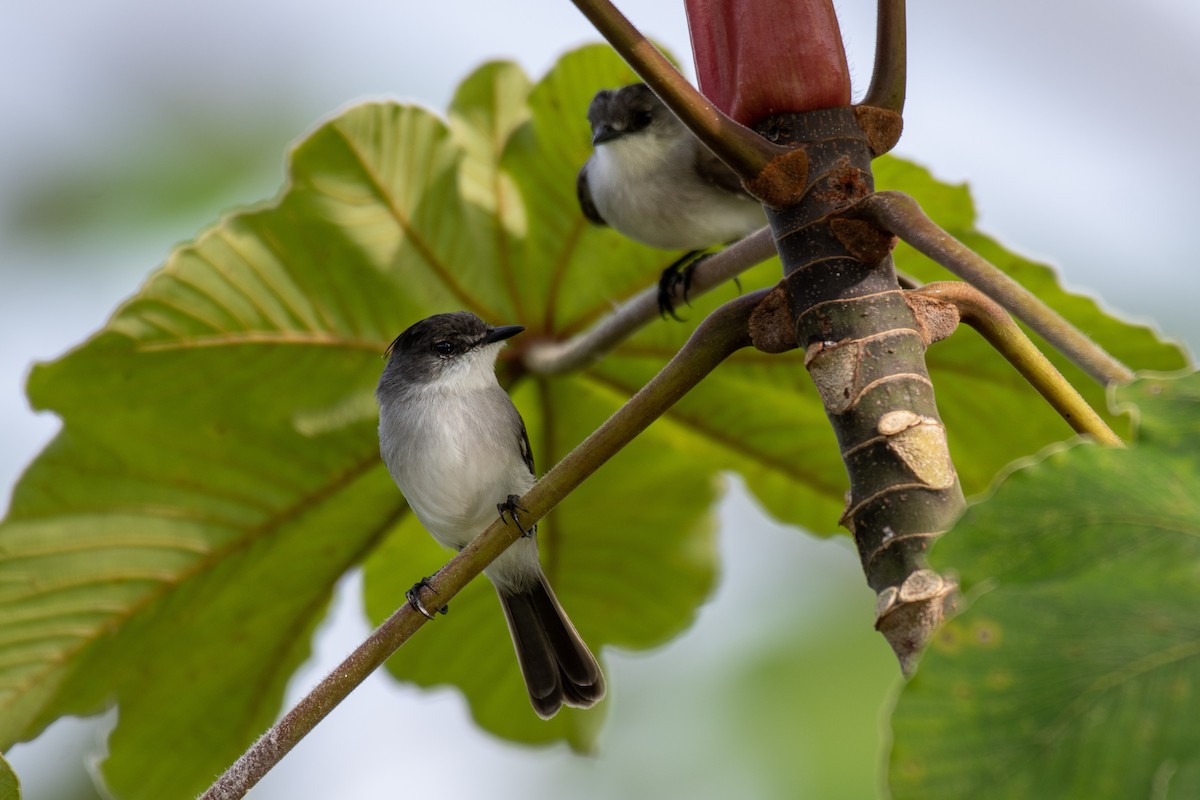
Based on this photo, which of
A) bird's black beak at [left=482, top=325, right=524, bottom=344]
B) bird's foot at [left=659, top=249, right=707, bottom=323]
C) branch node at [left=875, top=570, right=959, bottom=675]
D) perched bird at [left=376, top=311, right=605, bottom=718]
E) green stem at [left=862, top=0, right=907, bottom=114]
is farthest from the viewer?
perched bird at [left=376, top=311, right=605, bottom=718]

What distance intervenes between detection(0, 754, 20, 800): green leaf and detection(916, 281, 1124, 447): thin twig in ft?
3.84

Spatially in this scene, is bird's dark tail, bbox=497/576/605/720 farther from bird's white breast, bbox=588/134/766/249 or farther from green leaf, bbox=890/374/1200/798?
green leaf, bbox=890/374/1200/798

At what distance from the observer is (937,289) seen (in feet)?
5.08

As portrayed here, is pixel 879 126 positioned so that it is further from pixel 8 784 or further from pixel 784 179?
pixel 8 784

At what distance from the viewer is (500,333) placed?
114 inches

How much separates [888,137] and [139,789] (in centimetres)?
227

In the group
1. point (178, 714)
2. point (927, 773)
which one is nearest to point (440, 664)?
point (178, 714)

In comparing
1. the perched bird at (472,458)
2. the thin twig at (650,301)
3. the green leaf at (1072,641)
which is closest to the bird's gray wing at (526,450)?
the perched bird at (472,458)

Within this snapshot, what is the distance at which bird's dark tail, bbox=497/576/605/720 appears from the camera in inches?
120

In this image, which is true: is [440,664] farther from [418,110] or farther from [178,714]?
[418,110]

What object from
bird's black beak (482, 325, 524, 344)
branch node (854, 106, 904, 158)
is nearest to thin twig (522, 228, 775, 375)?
bird's black beak (482, 325, 524, 344)

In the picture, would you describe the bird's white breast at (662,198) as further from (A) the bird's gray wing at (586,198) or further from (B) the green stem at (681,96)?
(B) the green stem at (681,96)

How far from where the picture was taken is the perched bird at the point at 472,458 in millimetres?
3044

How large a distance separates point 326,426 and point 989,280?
1.84 m
